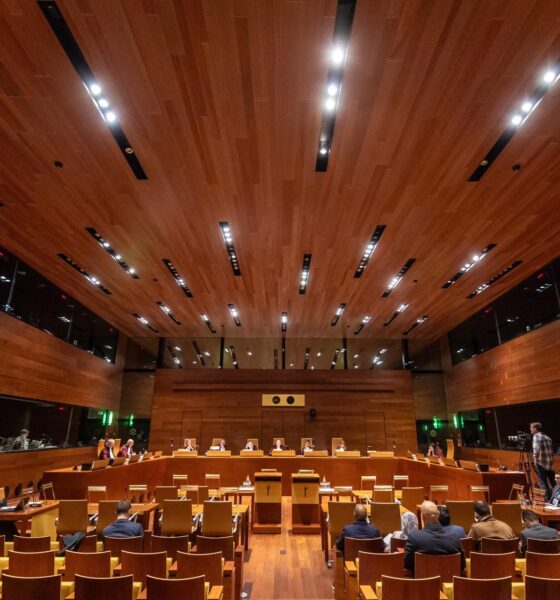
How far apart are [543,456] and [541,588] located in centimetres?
524

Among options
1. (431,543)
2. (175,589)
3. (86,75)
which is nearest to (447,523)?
(431,543)

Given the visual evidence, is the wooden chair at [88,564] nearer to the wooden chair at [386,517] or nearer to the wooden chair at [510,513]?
the wooden chair at [386,517]

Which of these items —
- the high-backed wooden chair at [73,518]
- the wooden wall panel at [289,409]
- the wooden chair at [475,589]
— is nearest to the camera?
the wooden chair at [475,589]

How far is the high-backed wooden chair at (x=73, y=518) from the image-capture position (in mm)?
5004

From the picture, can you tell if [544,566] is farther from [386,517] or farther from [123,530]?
[123,530]

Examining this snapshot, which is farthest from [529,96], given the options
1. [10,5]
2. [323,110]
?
[10,5]

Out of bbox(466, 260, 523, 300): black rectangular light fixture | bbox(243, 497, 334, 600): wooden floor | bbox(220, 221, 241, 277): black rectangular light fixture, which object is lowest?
bbox(243, 497, 334, 600): wooden floor

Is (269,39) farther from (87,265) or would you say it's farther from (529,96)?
(87,265)

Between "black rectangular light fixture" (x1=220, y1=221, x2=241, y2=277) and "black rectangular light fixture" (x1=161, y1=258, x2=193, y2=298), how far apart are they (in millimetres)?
1224

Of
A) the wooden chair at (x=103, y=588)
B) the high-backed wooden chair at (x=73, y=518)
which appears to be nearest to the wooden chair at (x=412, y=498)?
the high-backed wooden chair at (x=73, y=518)

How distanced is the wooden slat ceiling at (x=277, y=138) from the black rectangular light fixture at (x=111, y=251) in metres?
0.17

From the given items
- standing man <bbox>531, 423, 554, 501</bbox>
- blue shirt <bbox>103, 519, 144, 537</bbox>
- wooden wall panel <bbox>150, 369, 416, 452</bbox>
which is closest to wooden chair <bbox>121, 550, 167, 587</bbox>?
blue shirt <bbox>103, 519, 144, 537</bbox>

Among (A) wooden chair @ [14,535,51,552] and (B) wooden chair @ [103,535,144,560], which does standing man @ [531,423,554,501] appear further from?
(A) wooden chair @ [14,535,51,552]

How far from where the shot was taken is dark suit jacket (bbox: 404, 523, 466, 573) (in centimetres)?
335
